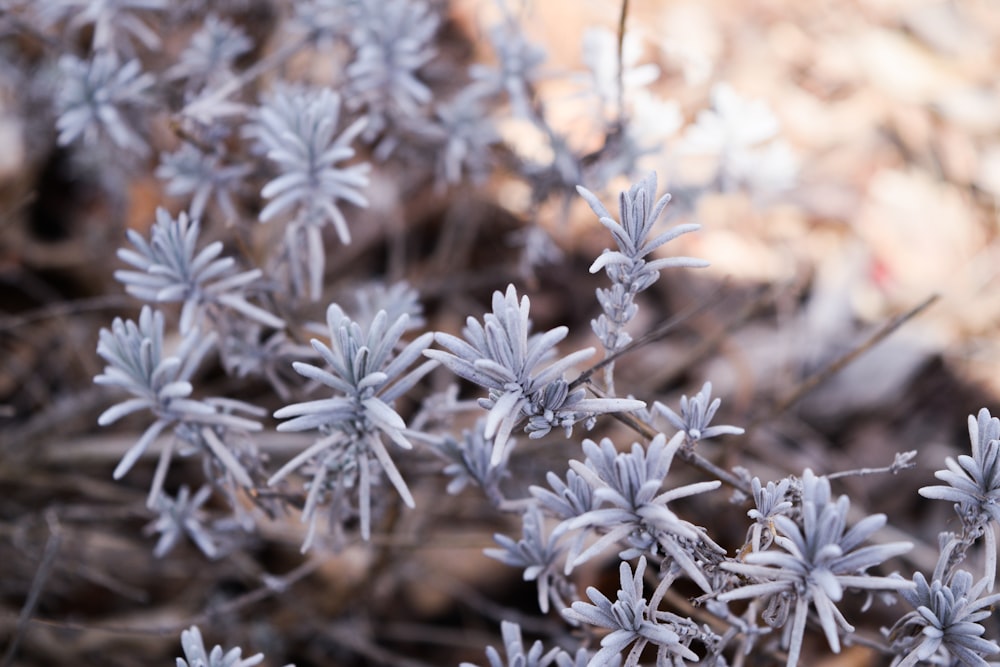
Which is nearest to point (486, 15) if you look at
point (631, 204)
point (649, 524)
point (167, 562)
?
point (167, 562)

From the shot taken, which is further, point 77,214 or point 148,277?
point 77,214

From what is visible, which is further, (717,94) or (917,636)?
(717,94)

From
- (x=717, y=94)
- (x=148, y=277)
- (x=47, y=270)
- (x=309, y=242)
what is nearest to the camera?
(x=148, y=277)

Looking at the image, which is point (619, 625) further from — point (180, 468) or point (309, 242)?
point (180, 468)

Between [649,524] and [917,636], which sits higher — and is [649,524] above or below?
above

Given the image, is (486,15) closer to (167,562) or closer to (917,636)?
(167,562)

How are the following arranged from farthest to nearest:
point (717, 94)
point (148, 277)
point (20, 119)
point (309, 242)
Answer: point (20, 119) → point (717, 94) → point (309, 242) → point (148, 277)

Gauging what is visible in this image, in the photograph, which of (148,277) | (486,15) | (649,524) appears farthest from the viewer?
(486,15)

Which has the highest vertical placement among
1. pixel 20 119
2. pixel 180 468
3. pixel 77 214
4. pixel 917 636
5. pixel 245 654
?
pixel 20 119

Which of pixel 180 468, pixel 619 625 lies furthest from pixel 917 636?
pixel 180 468
